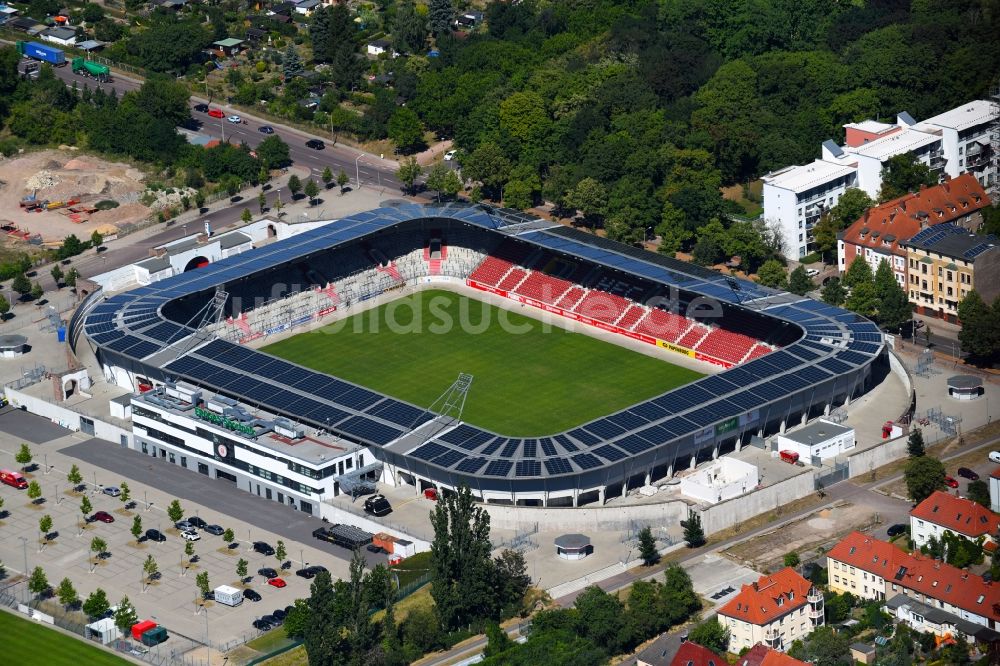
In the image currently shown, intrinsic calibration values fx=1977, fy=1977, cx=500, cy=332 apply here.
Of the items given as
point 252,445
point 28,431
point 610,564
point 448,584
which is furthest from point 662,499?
point 28,431

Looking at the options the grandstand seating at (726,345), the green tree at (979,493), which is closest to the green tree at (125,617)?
the green tree at (979,493)

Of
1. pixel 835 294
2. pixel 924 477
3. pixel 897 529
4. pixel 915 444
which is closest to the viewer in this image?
pixel 897 529

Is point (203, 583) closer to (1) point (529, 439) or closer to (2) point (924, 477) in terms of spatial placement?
(1) point (529, 439)

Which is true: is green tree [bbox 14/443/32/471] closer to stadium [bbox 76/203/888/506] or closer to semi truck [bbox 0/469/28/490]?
semi truck [bbox 0/469/28/490]

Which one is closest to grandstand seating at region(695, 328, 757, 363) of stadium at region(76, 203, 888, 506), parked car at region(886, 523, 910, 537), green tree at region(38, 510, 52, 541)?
stadium at region(76, 203, 888, 506)

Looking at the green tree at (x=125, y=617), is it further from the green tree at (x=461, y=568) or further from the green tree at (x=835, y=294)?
the green tree at (x=835, y=294)

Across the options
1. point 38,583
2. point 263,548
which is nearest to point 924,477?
point 263,548
